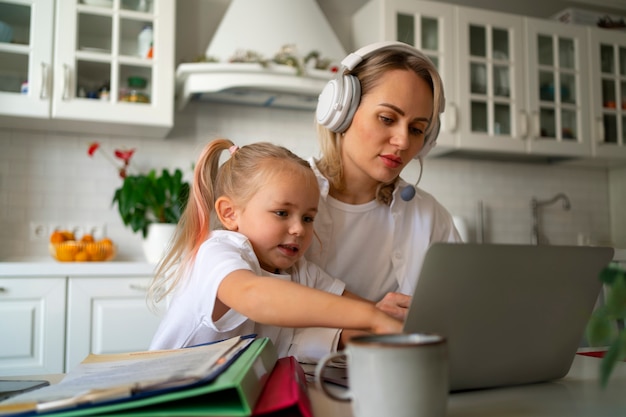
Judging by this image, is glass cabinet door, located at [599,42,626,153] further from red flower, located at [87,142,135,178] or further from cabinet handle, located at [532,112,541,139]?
→ red flower, located at [87,142,135,178]

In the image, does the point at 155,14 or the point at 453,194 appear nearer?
the point at 155,14

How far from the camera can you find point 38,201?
2.98 meters

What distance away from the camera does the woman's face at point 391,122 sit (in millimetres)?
1346

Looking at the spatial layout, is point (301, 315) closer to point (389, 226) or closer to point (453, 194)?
point (389, 226)

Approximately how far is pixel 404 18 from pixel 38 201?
2170mm

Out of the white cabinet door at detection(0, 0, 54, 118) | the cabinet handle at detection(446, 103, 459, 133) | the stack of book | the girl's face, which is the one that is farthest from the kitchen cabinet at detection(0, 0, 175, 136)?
the stack of book

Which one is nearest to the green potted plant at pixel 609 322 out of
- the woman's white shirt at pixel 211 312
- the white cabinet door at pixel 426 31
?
the woman's white shirt at pixel 211 312

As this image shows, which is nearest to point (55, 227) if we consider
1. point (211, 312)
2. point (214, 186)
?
point (214, 186)

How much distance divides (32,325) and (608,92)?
11.8 ft

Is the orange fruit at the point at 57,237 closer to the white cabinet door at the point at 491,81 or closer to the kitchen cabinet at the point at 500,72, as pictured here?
the kitchen cabinet at the point at 500,72

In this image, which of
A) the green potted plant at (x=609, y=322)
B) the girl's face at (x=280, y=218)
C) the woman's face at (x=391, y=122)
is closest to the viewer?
the green potted plant at (x=609, y=322)

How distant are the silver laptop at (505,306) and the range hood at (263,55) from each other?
7.26 ft

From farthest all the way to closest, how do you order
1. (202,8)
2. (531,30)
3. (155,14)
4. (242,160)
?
1. (531,30)
2. (202,8)
3. (155,14)
4. (242,160)

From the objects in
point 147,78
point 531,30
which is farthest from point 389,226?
point 531,30
